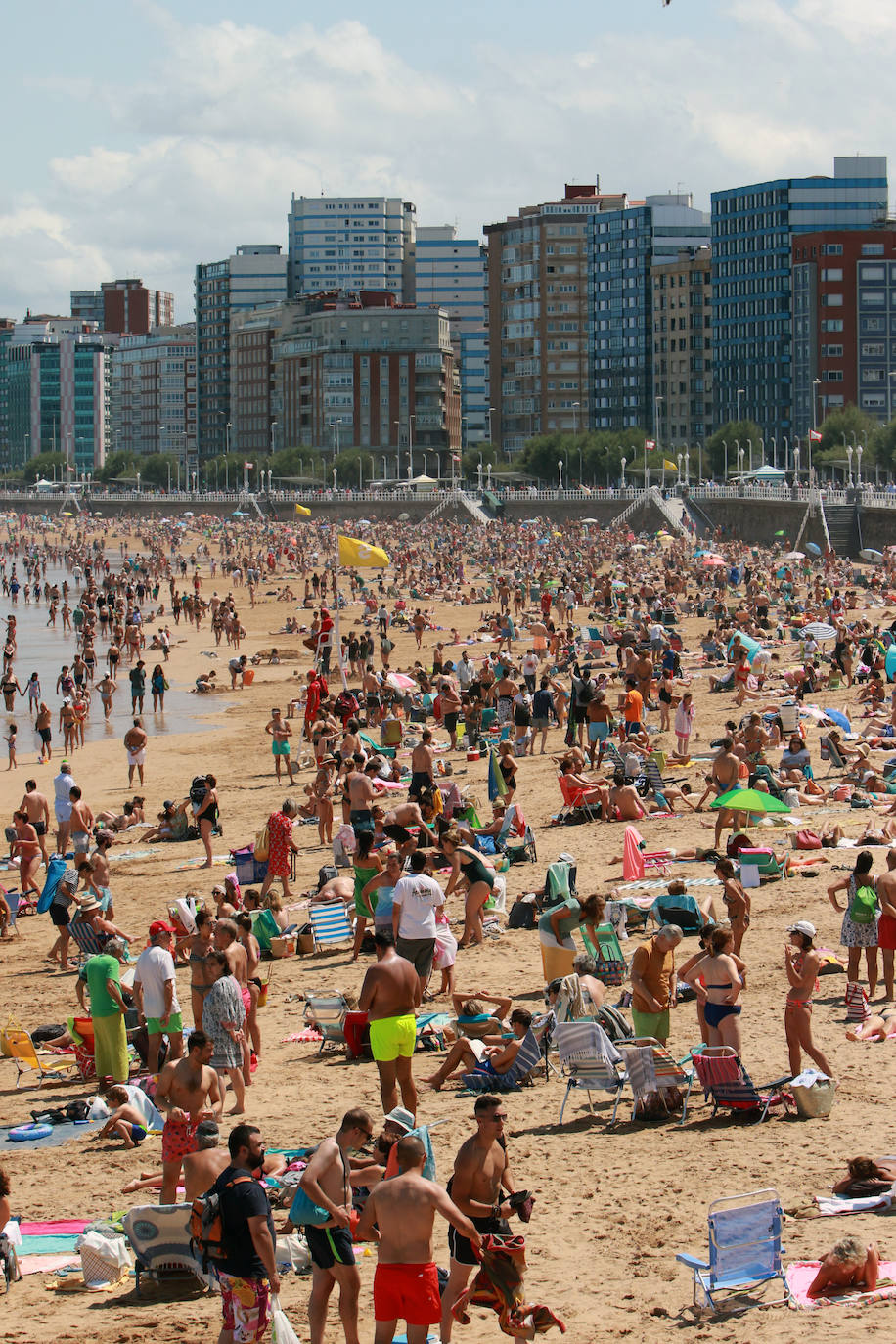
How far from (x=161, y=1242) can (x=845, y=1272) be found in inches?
117

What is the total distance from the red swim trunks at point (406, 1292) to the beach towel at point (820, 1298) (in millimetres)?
1539

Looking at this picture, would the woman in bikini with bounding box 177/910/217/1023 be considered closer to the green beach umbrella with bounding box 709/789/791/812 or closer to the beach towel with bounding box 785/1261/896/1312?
the beach towel with bounding box 785/1261/896/1312

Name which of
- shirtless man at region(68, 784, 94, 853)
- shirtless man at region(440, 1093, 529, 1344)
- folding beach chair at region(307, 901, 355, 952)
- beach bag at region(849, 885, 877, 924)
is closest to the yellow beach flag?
shirtless man at region(68, 784, 94, 853)

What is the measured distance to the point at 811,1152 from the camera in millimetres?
→ 8766

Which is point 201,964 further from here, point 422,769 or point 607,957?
point 422,769

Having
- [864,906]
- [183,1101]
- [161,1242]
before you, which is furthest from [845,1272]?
[864,906]

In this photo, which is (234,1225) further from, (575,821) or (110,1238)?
(575,821)

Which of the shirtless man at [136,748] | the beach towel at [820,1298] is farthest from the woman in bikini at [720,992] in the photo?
the shirtless man at [136,748]

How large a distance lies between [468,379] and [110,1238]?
487ft

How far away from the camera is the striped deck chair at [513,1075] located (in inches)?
404

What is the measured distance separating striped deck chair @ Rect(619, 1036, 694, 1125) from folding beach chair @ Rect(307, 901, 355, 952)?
462cm

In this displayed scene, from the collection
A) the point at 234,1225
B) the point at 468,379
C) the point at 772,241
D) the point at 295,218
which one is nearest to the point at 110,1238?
the point at 234,1225

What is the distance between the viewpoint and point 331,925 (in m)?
13.9

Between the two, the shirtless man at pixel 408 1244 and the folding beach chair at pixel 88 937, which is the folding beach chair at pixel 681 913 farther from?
the shirtless man at pixel 408 1244
